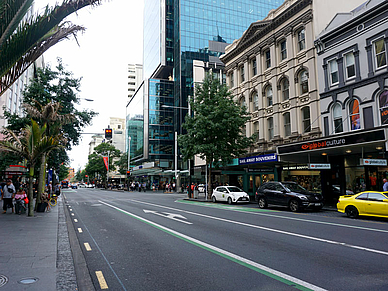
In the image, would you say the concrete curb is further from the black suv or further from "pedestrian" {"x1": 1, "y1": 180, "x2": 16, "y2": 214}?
the black suv

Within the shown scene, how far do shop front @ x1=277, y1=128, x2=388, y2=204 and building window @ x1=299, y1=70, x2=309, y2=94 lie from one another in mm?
5384

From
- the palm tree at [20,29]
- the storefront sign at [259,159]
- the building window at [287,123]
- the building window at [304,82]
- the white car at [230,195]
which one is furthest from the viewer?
the building window at [287,123]

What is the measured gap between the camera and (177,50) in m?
69.3

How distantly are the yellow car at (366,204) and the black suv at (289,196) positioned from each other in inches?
81.9

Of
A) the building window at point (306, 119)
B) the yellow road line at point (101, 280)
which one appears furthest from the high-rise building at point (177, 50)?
the yellow road line at point (101, 280)

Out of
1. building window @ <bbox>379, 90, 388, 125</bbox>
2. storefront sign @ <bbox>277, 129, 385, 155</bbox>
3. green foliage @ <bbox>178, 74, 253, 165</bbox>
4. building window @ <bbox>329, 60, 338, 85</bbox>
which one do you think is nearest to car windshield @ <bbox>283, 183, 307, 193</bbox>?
storefront sign @ <bbox>277, 129, 385, 155</bbox>

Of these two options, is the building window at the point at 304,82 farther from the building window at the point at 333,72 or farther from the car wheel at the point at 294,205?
the car wheel at the point at 294,205

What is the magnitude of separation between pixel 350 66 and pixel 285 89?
22.0ft

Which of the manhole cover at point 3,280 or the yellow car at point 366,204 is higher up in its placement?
the yellow car at point 366,204

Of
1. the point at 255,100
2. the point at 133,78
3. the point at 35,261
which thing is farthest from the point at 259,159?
the point at 133,78

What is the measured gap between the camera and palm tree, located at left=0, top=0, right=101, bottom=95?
6496 millimetres

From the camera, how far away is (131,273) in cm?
603

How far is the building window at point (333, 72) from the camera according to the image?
71.3 ft

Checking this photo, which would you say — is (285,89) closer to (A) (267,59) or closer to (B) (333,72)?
(A) (267,59)
